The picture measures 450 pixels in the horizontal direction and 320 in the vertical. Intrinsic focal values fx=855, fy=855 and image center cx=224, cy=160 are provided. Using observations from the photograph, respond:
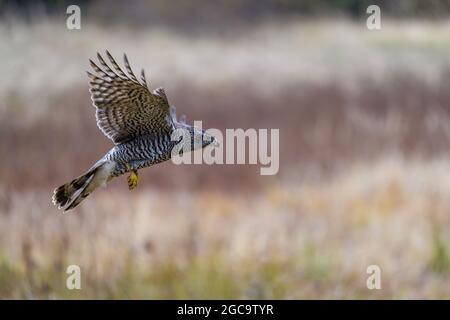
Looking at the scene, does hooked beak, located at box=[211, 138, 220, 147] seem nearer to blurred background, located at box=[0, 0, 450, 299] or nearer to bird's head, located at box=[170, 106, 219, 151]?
bird's head, located at box=[170, 106, 219, 151]

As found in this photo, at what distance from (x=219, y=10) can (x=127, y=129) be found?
695 inches

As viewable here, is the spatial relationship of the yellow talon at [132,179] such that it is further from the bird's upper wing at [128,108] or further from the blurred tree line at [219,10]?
the blurred tree line at [219,10]

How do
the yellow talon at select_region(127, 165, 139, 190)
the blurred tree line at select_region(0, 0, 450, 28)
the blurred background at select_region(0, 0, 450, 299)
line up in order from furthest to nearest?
the blurred tree line at select_region(0, 0, 450, 28)
the blurred background at select_region(0, 0, 450, 299)
the yellow talon at select_region(127, 165, 139, 190)

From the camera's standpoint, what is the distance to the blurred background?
13.5 feet

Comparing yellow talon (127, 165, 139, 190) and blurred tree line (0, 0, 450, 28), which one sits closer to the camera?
yellow talon (127, 165, 139, 190)

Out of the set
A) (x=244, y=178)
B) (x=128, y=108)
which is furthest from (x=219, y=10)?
(x=128, y=108)

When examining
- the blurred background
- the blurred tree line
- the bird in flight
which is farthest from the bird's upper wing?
the blurred tree line

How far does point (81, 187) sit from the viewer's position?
91 cm

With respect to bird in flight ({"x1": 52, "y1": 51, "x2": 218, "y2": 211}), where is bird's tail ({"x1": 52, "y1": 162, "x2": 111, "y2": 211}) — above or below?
below

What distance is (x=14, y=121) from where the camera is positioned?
22.7 feet
